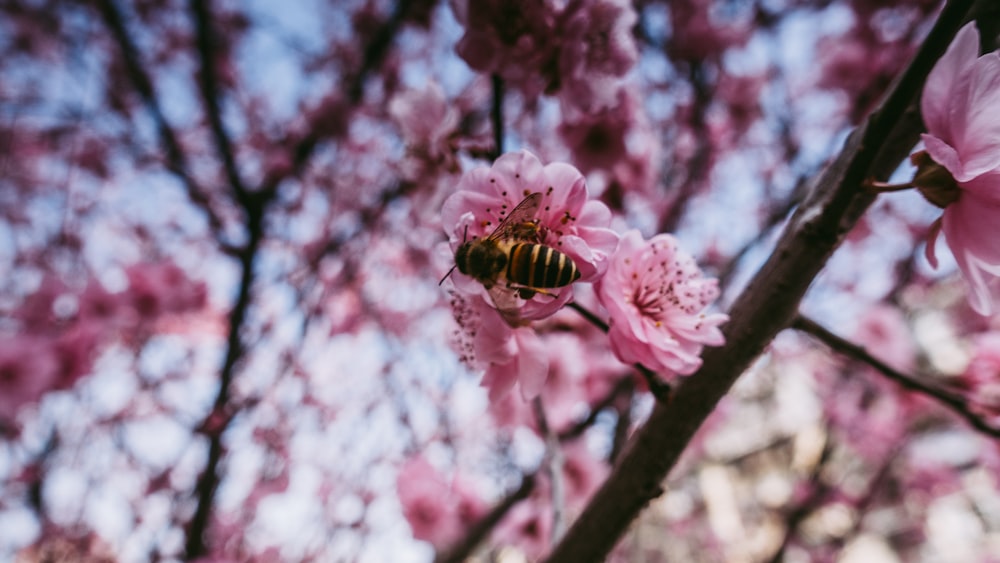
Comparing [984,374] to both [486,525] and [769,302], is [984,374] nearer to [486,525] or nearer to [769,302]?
[769,302]

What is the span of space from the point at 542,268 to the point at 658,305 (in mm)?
358

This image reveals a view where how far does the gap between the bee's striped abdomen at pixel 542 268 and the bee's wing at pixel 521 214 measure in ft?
0.25

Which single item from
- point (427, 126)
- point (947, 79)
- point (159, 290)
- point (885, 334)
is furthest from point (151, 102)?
point (885, 334)

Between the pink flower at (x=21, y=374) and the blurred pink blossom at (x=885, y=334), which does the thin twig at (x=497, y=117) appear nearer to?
the pink flower at (x=21, y=374)

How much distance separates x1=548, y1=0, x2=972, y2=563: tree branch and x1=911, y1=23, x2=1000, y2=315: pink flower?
50 millimetres

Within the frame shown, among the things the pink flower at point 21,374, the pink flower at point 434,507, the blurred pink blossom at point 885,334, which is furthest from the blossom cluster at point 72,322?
the blurred pink blossom at point 885,334

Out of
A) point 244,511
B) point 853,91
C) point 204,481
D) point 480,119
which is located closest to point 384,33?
point 480,119

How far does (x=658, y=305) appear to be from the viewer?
105cm

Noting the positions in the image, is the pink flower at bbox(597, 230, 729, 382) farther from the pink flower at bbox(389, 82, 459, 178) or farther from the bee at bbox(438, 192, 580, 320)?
the pink flower at bbox(389, 82, 459, 178)

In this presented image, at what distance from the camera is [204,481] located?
224 centimetres

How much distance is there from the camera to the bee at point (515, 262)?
Answer: 31.0 inches

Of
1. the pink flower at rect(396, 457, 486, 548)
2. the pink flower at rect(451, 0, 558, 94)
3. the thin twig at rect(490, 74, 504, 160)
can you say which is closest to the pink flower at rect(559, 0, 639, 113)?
the pink flower at rect(451, 0, 558, 94)

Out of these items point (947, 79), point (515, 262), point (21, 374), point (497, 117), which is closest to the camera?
point (947, 79)

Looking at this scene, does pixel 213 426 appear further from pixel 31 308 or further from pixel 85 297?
pixel 31 308
